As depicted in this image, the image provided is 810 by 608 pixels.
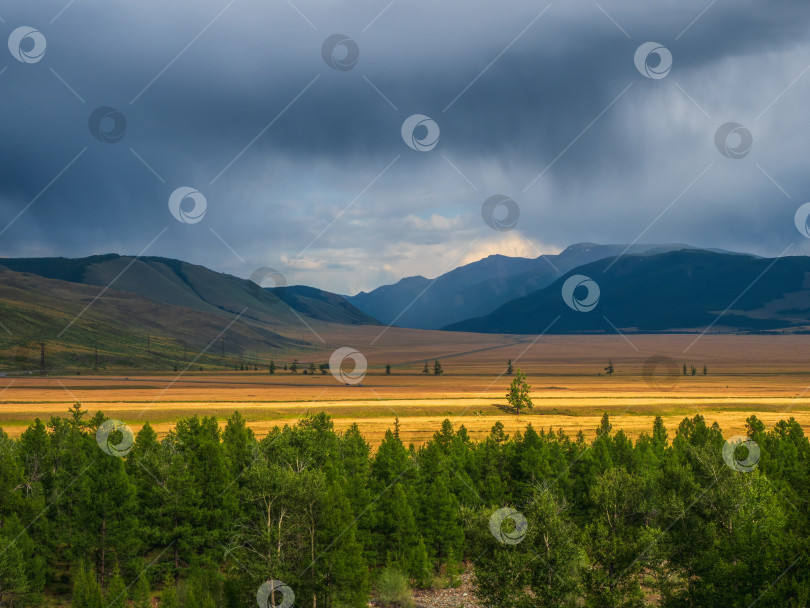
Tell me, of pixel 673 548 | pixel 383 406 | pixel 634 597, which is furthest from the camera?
pixel 383 406

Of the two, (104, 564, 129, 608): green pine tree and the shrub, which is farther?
the shrub

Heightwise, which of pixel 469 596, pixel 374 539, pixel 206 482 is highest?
pixel 206 482

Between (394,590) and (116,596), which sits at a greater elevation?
(116,596)

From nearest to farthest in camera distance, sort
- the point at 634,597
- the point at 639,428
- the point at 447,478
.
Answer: the point at 634,597
the point at 447,478
the point at 639,428

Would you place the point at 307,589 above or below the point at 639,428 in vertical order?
below

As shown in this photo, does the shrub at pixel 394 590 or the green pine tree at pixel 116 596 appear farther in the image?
the shrub at pixel 394 590

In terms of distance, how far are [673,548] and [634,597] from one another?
8787 mm

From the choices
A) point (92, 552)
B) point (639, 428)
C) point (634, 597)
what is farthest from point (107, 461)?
point (639, 428)

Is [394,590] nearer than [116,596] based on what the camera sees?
No

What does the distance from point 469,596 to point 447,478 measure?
17.0 m

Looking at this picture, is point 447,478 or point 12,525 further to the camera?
point 447,478

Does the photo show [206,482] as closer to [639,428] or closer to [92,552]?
[92,552]

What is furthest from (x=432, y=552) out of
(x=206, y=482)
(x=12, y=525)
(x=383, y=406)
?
(x=383, y=406)

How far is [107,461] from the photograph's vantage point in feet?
228
